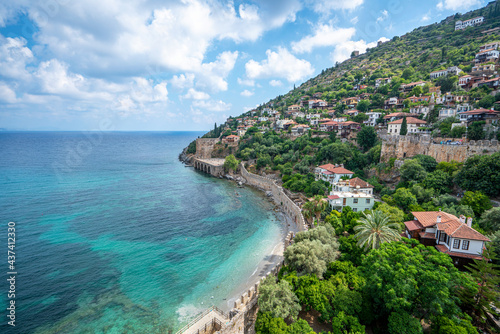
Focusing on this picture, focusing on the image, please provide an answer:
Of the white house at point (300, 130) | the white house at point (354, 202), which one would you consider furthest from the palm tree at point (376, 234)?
the white house at point (300, 130)

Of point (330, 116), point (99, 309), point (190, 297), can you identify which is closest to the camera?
point (99, 309)

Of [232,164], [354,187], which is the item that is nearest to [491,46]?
[354,187]

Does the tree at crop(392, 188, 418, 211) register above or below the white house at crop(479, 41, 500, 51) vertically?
below

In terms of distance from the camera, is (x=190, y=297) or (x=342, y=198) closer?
(x=190, y=297)

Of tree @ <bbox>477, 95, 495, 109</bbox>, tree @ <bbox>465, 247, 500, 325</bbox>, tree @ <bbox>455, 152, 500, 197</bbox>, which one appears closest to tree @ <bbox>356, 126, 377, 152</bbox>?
tree @ <bbox>477, 95, 495, 109</bbox>

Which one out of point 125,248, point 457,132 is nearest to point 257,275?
point 125,248

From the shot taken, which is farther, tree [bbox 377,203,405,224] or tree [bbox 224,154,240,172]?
tree [bbox 224,154,240,172]

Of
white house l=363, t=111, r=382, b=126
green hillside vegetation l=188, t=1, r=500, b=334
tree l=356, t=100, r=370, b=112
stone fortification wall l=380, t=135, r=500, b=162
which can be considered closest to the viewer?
green hillside vegetation l=188, t=1, r=500, b=334

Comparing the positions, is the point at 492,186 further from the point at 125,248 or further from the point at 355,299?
the point at 125,248

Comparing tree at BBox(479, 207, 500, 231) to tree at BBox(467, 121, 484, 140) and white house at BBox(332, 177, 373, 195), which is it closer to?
white house at BBox(332, 177, 373, 195)
